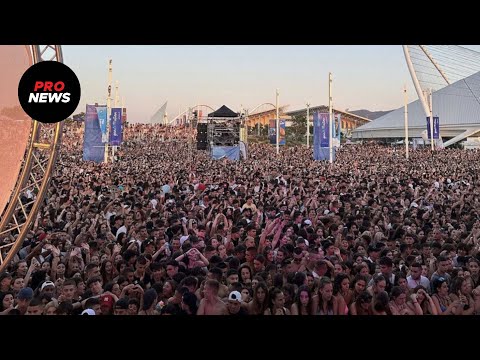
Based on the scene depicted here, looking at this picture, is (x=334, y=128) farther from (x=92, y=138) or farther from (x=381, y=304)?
(x=381, y=304)

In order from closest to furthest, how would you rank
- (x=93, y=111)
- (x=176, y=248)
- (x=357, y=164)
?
(x=176, y=248) < (x=93, y=111) < (x=357, y=164)

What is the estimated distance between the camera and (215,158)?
15992 mm

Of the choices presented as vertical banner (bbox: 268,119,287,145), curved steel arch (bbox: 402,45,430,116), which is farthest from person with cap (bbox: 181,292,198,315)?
curved steel arch (bbox: 402,45,430,116)

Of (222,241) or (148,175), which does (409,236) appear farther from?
(148,175)

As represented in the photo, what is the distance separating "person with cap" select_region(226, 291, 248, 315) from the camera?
4.05m

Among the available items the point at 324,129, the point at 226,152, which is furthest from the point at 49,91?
the point at 226,152

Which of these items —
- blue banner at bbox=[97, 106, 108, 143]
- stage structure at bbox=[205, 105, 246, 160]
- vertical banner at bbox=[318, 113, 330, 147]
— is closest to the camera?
blue banner at bbox=[97, 106, 108, 143]

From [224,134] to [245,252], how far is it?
11.6 meters

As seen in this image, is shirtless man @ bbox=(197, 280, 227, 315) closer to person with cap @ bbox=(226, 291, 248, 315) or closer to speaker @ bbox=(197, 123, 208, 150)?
person with cap @ bbox=(226, 291, 248, 315)

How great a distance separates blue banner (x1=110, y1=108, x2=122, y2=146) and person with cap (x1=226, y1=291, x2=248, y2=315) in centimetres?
803
